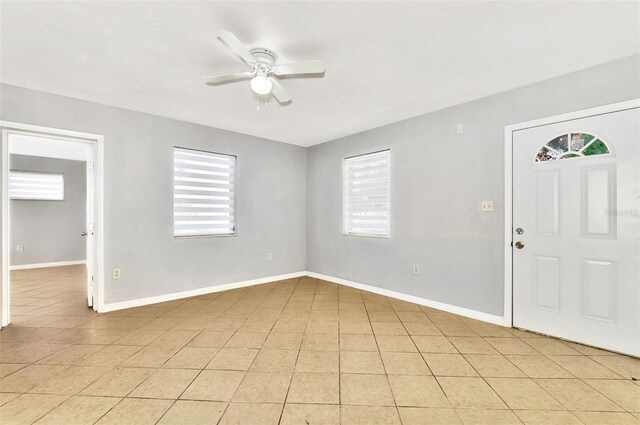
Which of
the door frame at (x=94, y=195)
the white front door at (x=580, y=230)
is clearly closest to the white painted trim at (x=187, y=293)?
the door frame at (x=94, y=195)

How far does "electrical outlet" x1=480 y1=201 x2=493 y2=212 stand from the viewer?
120 inches

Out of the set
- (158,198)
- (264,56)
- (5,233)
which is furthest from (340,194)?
(5,233)

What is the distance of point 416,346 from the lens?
8.13 feet

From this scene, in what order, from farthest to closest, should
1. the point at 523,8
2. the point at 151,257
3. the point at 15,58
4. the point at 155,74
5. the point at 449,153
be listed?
1. the point at 151,257
2. the point at 449,153
3. the point at 155,74
4. the point at 15,58
5. the point at 523,8

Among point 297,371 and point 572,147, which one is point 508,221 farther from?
point 297,371

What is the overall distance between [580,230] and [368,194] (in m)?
2.48

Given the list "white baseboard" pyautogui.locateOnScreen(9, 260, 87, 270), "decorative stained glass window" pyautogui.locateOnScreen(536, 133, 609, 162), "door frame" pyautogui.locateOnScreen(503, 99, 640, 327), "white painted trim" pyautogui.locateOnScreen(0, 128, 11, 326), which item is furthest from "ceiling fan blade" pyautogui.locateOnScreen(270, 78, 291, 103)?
"white baseboard" pyautogui.locateOnScreen(9, 260, 87, 270)

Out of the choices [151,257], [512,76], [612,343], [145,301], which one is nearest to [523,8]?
[512,76]

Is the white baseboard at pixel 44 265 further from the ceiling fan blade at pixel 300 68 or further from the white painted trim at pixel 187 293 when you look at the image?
the ceiling fan blade at pixel 300 68

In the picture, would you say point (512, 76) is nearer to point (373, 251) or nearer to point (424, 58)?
point (424, 58)

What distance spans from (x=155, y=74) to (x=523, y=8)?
9.64 ft

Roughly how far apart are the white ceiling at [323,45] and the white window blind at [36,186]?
454 cm

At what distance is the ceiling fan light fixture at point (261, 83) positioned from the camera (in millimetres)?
2170

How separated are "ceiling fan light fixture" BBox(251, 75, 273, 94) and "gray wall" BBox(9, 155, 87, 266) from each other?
21.9 feet
